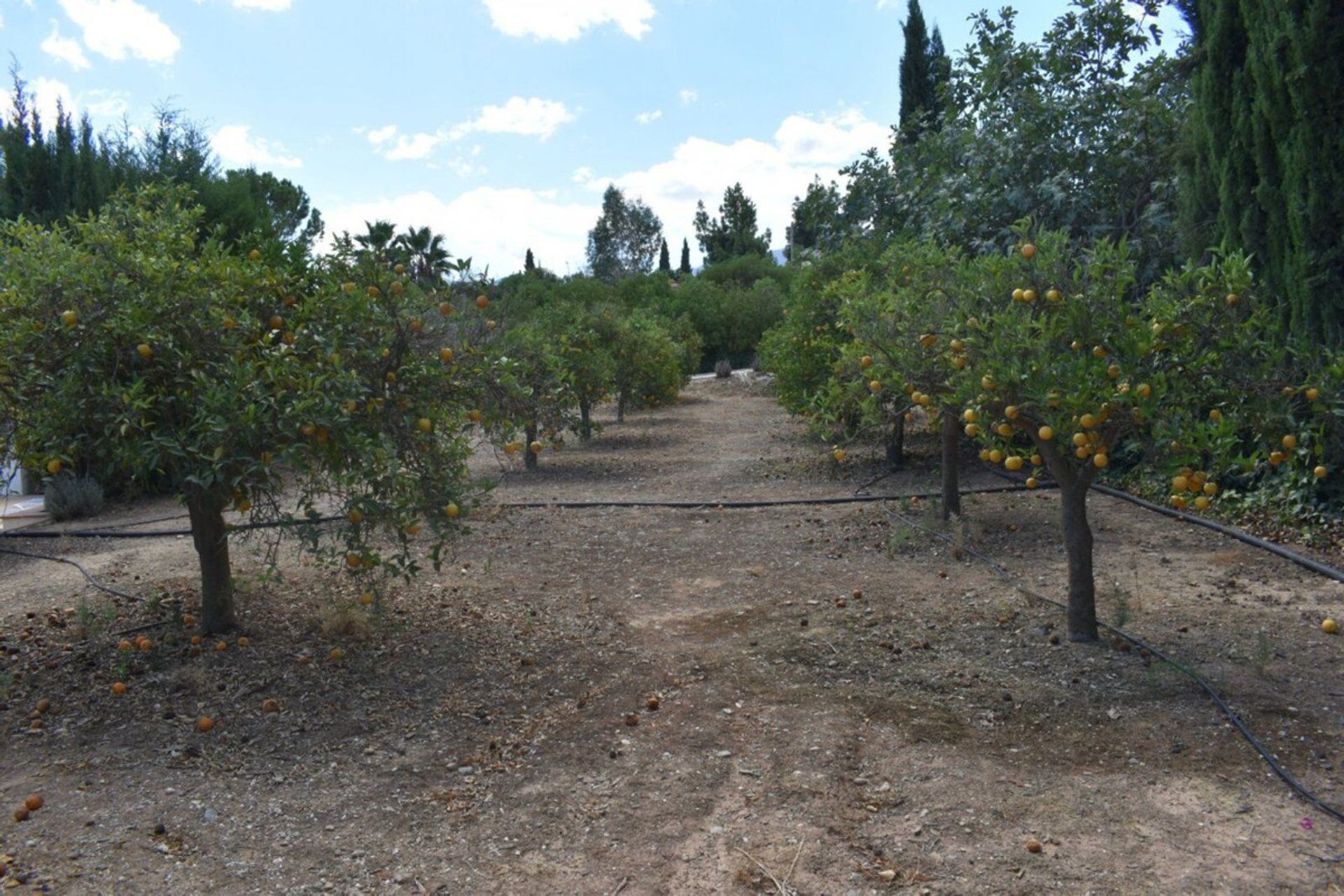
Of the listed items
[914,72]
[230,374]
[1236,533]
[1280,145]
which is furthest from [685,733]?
[914,72]

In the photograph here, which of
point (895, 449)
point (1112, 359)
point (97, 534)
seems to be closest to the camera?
point (1112, 359)

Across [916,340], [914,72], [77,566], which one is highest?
[914,72]

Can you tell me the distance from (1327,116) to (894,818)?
6.23m

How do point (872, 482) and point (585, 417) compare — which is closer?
point (872, 482)

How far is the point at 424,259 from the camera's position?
4371 mm

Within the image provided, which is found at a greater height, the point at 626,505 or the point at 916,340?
the point at 916,340

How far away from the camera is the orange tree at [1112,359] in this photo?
3668mm

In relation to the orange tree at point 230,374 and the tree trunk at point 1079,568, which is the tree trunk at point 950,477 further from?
the orange tree at point 230,374

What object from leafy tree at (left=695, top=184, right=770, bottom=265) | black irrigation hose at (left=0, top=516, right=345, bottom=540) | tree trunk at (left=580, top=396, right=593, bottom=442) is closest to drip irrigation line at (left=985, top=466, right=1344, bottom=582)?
tree trunk at (left=580, top=396, right=593, bottom=442)

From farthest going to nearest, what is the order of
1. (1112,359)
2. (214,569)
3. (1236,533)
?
(1236,533) → (214,569) → (1112,359)

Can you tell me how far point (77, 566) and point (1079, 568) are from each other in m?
6.09

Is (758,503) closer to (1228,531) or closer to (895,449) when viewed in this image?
(895,449)

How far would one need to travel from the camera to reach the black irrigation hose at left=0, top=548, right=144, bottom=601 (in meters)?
5.57

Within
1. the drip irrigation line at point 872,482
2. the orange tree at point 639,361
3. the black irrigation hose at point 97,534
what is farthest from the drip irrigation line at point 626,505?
the orange tree at point 639,361
